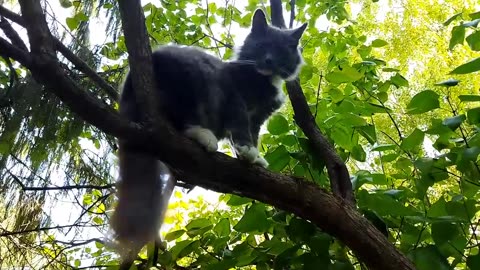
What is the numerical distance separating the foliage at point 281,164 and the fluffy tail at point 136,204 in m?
0.08

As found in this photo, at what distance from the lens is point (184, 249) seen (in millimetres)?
1650

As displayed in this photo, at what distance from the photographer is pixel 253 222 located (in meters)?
1.62

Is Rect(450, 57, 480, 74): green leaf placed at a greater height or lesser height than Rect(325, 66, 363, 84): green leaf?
lesser

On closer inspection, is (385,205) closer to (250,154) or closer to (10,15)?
(250,154)

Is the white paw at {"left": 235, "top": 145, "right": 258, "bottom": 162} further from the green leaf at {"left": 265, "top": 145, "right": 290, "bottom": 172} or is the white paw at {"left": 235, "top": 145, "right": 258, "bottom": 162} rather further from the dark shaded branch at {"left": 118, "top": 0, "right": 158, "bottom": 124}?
the dark shaded branch at {"left": 118, "top": 0, "right": 158, "bottom": 124}

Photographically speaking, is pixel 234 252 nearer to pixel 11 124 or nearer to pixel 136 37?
pixel 136 37

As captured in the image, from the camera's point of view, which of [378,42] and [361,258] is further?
[378,42]

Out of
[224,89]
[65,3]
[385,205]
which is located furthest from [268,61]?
[385,205]

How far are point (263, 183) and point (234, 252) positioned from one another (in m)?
0.28

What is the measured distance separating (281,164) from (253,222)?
224 mm

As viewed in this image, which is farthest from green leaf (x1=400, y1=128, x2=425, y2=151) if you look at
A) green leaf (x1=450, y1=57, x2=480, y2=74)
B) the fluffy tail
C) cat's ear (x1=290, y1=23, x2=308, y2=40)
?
cat's ear (x1=290, y1=23, x2=308, y2=40)

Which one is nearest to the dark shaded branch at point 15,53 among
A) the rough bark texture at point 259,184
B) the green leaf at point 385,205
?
the rough bark texture at point 259,184

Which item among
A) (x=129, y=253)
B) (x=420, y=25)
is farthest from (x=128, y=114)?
(x=420, y=25)

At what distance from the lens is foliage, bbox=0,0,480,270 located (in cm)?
144
